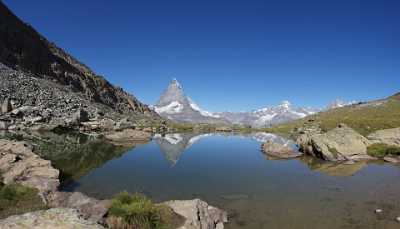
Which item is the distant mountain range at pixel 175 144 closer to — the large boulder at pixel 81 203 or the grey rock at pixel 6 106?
the large boulder at pixel 81 203

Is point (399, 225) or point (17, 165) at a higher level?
point (17, 165)

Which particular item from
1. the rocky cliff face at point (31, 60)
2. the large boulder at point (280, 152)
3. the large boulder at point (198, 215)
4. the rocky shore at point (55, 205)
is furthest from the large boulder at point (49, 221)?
the rocky cliff face at point (31, 60)

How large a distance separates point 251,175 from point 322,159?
21483 millimetres

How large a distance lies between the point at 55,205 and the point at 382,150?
53.6m

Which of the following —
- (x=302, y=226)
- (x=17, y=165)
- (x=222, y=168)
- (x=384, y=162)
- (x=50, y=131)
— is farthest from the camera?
(x=50, y=131)

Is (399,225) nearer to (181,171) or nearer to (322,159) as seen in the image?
(181,171)

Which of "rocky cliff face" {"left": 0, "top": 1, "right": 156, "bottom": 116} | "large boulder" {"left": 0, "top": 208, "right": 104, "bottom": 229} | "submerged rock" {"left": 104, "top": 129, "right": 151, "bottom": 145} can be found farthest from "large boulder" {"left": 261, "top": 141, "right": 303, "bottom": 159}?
"rocky cliff face" {"left": 0, "top": 1, "right": 156, "bottom": 116}

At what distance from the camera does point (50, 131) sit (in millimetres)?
75312

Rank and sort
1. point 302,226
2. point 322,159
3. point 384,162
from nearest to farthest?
point 302,226 < point 384,162 < point 322,159

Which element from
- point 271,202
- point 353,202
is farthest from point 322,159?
point 271,202

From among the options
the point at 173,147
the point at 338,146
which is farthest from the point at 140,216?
the point at 173,147

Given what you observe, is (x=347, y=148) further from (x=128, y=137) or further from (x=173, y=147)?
(x=128, y=137)

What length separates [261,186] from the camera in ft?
94.8

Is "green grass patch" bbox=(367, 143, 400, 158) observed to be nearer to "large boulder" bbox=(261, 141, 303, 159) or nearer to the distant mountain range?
"large boulder" bbox=(261, 141, 303, 159)
